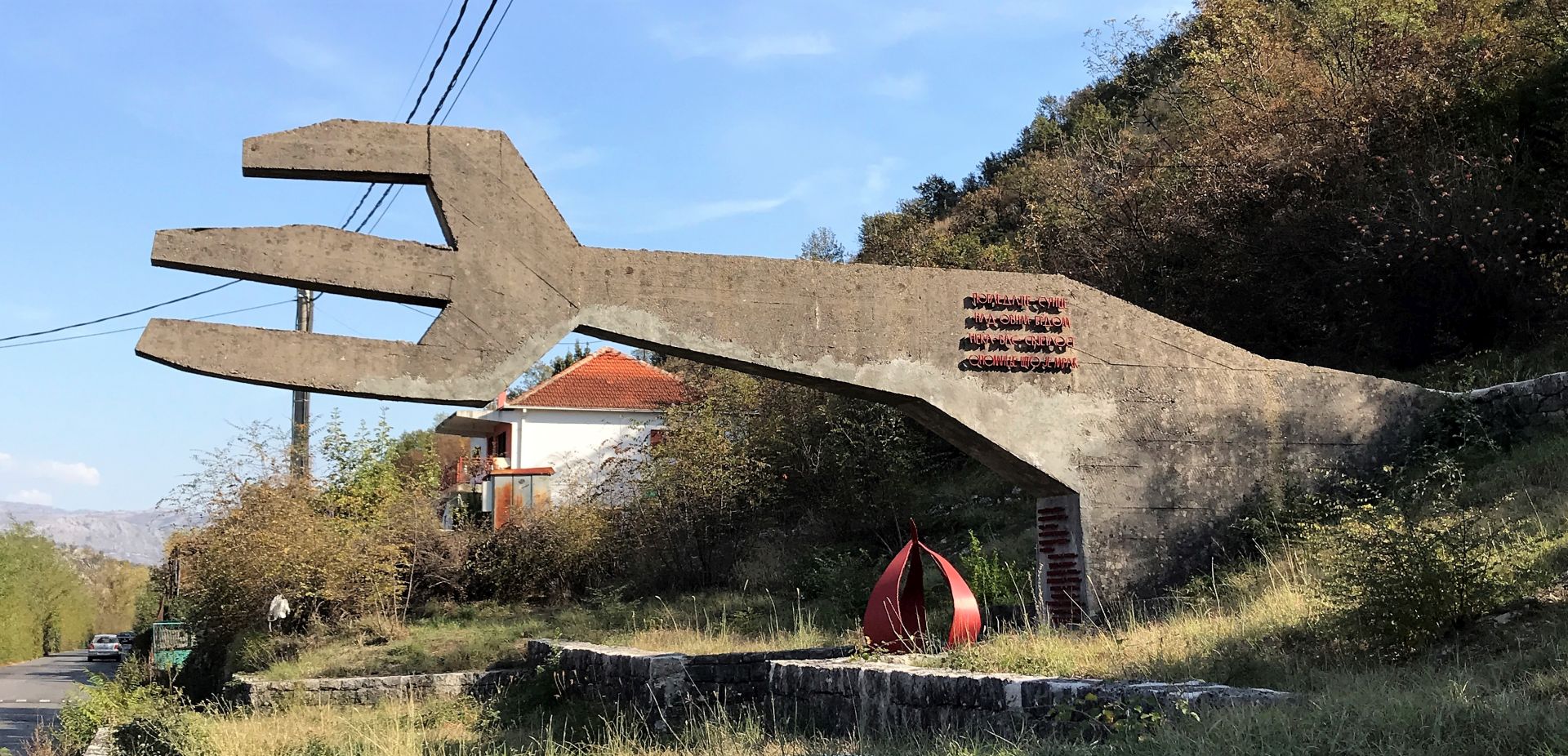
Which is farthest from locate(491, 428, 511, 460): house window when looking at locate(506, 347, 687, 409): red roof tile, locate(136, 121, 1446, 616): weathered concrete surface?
locate(136, 121, 1446, 616): weathered concrete surface

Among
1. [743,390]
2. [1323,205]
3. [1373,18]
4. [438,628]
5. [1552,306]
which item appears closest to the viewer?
[1552,306]

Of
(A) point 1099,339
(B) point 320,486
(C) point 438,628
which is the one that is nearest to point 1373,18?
(A) point 1099,339

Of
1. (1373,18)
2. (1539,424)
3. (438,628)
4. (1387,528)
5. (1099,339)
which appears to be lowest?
(438,628)

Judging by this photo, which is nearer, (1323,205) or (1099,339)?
(1099,339)

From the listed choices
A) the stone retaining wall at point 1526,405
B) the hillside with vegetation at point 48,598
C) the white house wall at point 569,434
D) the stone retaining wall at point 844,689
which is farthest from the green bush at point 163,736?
the hillside with vegetation at point 48,598

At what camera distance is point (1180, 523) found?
10.8 meters

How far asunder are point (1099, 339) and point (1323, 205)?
22.7 feet

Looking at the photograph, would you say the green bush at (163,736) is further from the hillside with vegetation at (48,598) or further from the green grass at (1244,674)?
the hillside with vegetation at (48,598)

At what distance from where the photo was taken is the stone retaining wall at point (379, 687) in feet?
44.0

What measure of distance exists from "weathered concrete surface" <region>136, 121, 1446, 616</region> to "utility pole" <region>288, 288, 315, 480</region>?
34.3 ft

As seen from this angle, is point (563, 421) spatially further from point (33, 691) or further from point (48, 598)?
point (48, 598)

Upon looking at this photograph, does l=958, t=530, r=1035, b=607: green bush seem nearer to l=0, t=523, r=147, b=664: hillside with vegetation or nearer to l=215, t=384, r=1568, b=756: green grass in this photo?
l=215, t=384, r=1568, b=756: green grass

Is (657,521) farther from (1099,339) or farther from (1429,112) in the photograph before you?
(1429,112)

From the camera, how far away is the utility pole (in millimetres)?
19016
